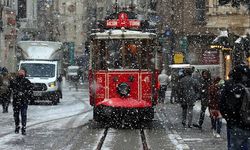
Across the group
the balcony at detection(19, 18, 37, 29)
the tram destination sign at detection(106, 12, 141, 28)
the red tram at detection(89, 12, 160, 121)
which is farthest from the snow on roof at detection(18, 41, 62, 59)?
the balcony at detection(19, 18, 37, 29)

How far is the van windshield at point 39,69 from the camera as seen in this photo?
36.7 meters

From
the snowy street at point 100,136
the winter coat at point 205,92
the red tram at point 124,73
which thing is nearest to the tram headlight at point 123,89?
the red tram at point 124,73

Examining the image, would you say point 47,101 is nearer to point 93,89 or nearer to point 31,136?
point 93,89

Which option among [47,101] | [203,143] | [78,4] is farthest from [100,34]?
[78,4]

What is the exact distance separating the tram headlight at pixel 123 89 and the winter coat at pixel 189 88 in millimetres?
1506

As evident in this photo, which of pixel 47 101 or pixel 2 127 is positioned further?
pixel 47 101

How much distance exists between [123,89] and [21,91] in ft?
12.1

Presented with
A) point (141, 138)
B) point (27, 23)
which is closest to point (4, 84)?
point (141, 138)

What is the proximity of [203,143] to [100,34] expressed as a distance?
6133mm

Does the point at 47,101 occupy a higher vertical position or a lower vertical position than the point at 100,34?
lower

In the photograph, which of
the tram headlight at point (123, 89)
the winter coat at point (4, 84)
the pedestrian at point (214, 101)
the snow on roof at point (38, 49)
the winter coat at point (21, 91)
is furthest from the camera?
the snow on roof at point (38, 49)

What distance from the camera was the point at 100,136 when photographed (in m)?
18.6

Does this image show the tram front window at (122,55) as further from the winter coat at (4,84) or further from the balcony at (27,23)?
the balcony at (27,23)

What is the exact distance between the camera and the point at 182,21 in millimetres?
62031
